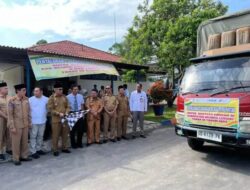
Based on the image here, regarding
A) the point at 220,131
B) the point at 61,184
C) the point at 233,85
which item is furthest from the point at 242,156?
the point at 61,184

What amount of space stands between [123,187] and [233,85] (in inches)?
113

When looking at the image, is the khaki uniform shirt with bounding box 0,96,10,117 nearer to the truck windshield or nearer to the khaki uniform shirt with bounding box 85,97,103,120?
the khaki uniform shirt with bounding box 85,97,103,120

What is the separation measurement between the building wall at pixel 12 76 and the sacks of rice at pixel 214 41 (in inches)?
417

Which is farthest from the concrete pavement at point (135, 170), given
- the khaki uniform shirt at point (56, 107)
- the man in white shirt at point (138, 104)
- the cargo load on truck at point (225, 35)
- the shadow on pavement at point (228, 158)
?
the cargo load on truck at point (225, 35)

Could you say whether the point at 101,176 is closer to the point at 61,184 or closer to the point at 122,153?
the point at 61,184

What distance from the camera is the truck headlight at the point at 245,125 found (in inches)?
214

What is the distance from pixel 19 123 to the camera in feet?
22.4

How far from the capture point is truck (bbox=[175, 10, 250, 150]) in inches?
220

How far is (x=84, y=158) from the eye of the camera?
7148 mm

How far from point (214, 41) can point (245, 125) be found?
2.62 metres

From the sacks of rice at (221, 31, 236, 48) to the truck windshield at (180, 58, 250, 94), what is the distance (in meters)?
0.67

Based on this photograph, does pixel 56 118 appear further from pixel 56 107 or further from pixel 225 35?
pixel 225 35

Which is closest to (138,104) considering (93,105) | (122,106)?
(122,106)

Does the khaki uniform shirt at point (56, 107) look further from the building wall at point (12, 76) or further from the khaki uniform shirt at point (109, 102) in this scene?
the building wall at point (12, 76)
